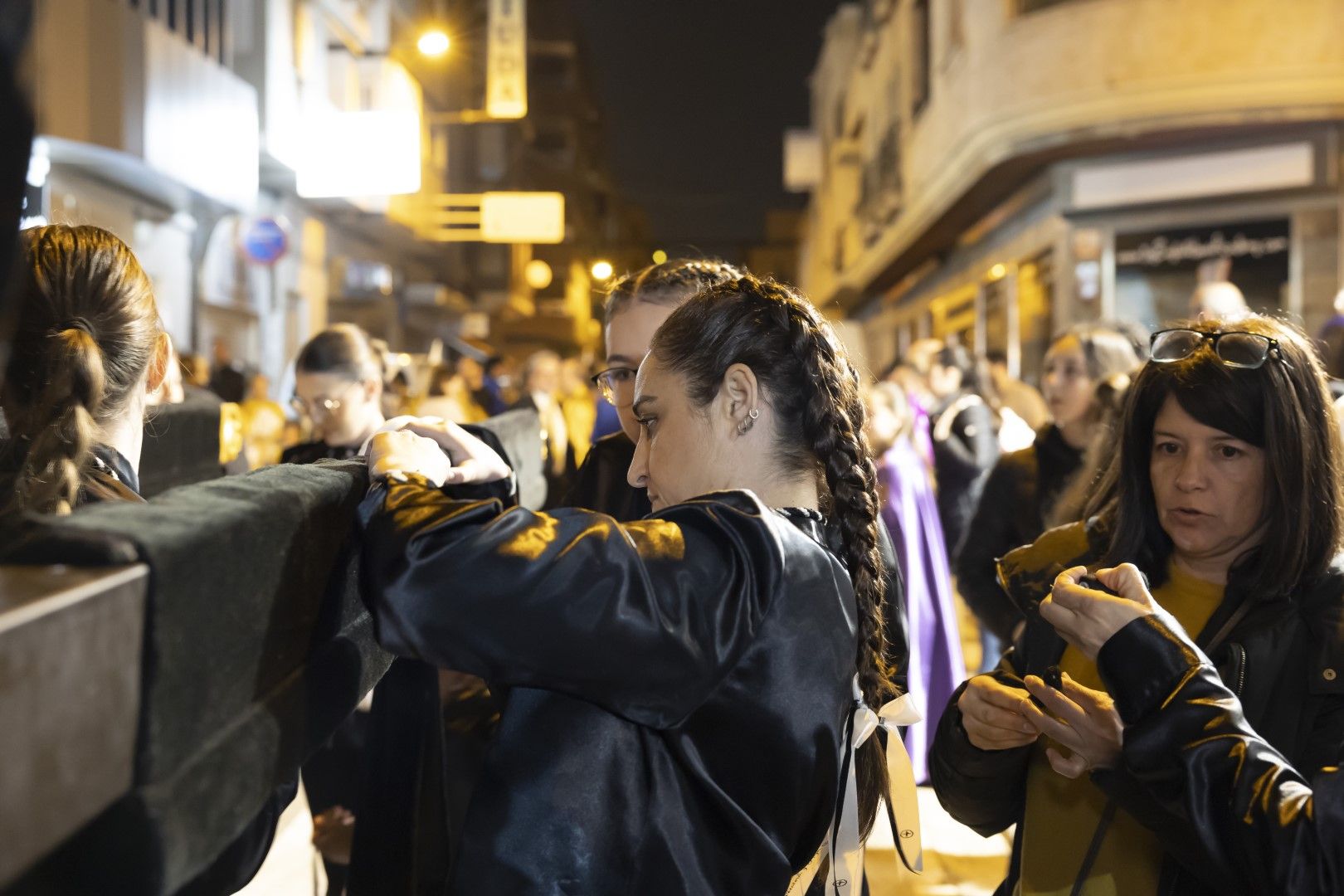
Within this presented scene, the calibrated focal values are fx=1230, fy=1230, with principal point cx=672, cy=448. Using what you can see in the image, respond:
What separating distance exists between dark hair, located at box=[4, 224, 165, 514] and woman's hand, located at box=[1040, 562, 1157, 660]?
1465 millimetres

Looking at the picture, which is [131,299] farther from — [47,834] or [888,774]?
[888,774]

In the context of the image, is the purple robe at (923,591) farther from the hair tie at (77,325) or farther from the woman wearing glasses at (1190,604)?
the hair tie at (77,325)

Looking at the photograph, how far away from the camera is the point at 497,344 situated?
53.0 meters

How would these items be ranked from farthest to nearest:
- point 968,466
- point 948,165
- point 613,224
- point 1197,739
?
point 613,224, point 948,165, point 968,466, point 1197,739

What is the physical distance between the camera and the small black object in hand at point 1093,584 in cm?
198

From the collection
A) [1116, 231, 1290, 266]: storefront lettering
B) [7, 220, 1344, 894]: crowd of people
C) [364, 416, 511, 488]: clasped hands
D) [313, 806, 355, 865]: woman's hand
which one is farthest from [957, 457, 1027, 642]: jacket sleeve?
[1116, 231, 1290, 266]: storefront lettering

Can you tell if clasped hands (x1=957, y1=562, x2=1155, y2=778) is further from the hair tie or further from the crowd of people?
the hair tie

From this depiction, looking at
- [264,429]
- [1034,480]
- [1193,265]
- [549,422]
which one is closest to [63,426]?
[1034,480]

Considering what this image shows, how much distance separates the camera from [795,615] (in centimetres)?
166

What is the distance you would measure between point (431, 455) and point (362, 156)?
14.6m

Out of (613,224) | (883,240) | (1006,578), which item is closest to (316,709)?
(1006,578)

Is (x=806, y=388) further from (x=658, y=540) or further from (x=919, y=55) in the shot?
(x=919, y=55)

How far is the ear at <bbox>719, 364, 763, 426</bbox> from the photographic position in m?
1.82

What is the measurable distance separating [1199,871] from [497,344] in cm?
5202
